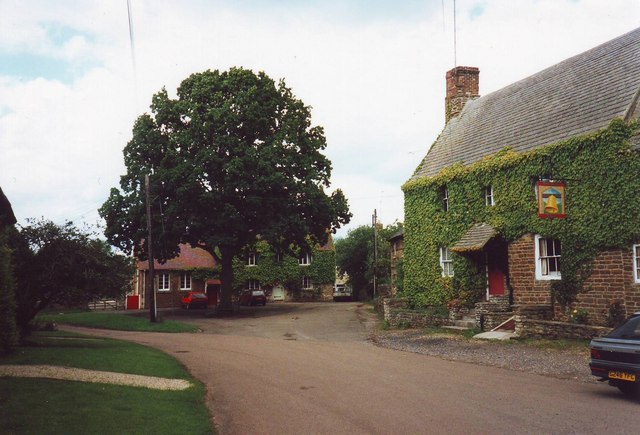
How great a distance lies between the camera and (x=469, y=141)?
26.5 metres

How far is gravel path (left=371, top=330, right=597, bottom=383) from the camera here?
1269 centimetres

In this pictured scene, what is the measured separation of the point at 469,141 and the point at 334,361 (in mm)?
15608

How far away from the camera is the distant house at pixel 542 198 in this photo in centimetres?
1781

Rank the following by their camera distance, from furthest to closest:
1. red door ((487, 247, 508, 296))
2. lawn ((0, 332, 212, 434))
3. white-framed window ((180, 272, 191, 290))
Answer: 1. white-framed window ((180, 272, 191, 290))
2. red door ((487, 247, 508, 296))
3. lawn ((0, 332, 212, 434))

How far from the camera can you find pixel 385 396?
9.98 meters

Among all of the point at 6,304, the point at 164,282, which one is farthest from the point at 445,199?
the point at 164,282

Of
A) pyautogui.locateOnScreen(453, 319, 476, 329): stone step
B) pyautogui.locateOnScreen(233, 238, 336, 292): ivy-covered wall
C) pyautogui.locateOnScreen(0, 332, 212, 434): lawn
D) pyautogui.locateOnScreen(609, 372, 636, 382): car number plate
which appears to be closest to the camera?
pyautogui.locateOnScreen(0, 332, 212, 434): lawn

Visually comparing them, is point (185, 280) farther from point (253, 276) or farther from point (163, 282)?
point (253, 276)

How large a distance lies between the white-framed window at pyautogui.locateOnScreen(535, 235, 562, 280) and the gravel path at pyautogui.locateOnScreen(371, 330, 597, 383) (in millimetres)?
4384

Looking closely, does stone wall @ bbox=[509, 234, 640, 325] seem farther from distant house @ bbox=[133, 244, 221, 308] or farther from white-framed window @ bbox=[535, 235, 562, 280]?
distant house @ bbox=[133, 244, 221, 308]

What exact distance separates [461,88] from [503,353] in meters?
20.6

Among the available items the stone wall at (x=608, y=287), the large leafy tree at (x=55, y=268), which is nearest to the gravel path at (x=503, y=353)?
the stone wall at (x=608, y=287)

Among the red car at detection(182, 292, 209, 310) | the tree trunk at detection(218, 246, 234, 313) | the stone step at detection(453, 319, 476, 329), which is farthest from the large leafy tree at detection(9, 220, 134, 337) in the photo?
the red car at detection(182, 292, 209, 310)

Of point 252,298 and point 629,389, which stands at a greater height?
point 629,389
